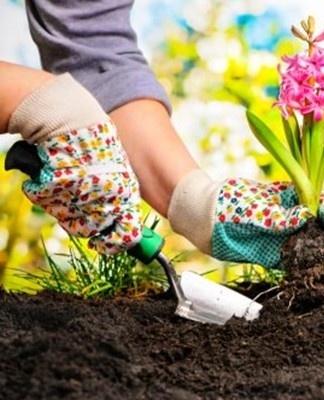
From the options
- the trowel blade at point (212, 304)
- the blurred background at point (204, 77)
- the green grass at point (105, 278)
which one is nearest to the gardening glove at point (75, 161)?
the trowel blade at point (212, 304)

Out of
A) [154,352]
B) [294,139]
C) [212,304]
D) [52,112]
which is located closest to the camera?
[154,352]

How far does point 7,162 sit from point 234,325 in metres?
0.35

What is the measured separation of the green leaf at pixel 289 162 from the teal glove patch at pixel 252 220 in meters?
0.02

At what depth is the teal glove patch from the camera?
4.92 feet

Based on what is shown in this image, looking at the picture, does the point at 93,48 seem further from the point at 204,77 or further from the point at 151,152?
the point at 204,77

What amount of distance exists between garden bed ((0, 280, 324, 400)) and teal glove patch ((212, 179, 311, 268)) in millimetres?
132

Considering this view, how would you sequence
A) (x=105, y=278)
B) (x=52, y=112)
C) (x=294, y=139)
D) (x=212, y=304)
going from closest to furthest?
(x=52, y=112) < (x=212, y=304) < (x=294, y=139) < (x=105, y=278)

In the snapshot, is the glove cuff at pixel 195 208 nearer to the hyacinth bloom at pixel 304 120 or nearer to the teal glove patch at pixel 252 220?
the teal glove patch at pixel 252 220

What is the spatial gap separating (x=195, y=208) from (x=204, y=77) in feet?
2.06

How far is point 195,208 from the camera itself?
1.55m

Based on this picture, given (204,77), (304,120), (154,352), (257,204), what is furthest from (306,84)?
(204,77)

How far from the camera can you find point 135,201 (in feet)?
4.50

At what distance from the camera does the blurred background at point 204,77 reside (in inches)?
81.7

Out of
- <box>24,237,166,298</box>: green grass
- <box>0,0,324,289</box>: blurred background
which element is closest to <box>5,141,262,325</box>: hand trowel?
<box>24,237,166,298</box>: green grass
